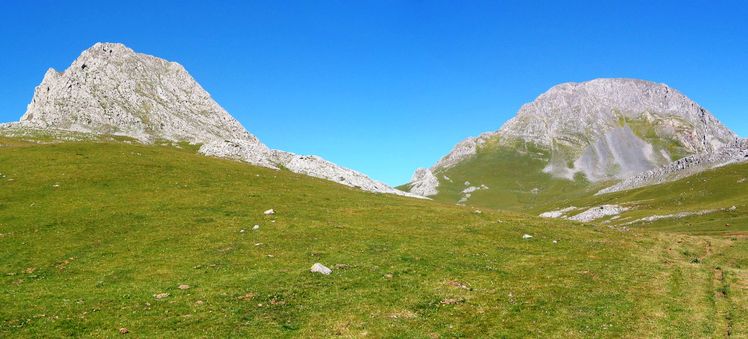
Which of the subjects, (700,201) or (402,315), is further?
(700,201)

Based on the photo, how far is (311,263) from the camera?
117 feet

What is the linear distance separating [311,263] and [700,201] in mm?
139041

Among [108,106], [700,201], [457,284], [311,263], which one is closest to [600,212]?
[700,201]

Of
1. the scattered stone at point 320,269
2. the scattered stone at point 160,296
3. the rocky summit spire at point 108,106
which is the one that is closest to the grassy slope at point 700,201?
the scattered stone at point 320,269

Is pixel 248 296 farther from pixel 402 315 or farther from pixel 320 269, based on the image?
pixel 402 315

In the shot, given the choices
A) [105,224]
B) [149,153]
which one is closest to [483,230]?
[105,224]

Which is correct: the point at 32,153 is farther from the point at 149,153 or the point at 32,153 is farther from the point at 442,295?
the point at 442,295

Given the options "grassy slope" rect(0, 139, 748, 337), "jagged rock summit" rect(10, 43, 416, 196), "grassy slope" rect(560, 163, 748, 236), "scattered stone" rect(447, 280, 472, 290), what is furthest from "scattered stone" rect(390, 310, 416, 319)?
"jagged rock summit" rect(10, 43, 416, 196)

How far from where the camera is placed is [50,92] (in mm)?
179125

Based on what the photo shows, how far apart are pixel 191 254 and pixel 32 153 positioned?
52.0m

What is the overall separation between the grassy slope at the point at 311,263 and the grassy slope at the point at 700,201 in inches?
1825

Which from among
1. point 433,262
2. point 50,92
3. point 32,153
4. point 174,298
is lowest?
point 174,298

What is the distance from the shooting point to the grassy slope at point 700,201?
301 feet

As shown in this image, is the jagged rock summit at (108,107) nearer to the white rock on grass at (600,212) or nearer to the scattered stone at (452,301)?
the white rock on grass at (600,212)
